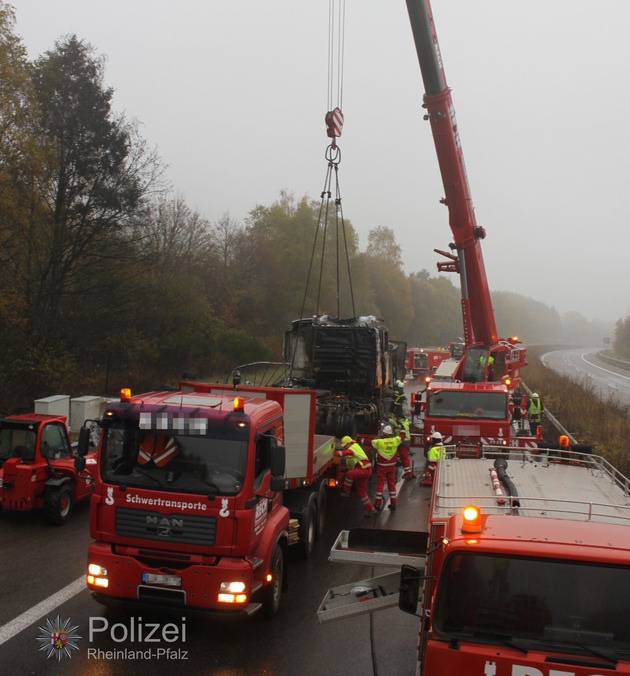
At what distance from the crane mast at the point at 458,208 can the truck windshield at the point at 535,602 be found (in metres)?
12.7

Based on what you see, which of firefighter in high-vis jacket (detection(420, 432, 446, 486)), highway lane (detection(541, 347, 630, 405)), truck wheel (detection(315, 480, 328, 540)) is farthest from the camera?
highway lane (detection(541, 347, 630, 405))

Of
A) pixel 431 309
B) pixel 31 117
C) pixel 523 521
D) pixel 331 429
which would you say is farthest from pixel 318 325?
pixel 431 309

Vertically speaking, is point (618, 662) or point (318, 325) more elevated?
point (318, 325)

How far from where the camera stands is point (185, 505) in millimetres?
5848

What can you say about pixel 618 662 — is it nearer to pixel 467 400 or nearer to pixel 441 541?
pixel 441 541

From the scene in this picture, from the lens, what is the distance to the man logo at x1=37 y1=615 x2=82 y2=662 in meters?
5.87

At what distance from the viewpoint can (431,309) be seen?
8938cm

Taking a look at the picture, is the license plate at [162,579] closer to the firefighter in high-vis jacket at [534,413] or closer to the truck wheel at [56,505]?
the truck wheel at [56,505]

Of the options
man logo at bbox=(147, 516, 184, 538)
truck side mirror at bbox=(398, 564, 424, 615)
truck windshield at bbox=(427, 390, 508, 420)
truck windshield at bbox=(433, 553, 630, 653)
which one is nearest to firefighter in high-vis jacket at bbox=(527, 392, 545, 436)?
truck windshield at bbox=(427, 390, 508, 420)

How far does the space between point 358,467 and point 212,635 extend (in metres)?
4.55

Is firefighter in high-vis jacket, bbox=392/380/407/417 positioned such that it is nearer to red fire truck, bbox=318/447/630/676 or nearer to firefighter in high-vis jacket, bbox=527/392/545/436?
firefighter in high-vis jacket, bbox=527/392/545/436

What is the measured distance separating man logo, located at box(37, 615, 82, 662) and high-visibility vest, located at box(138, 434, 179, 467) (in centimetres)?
181

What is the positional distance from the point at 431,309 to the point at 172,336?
65778mm

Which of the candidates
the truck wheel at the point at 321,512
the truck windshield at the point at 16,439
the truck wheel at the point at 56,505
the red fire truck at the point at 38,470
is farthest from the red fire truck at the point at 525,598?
the truck windshield at the point at 16,439
